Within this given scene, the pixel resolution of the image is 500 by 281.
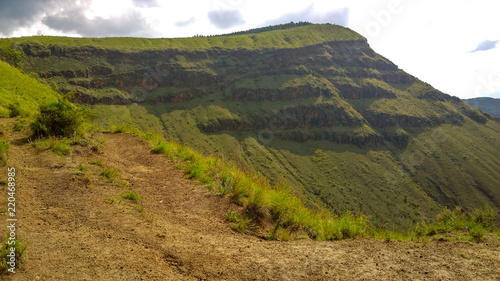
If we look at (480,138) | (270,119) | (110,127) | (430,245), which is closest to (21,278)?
(430,245)

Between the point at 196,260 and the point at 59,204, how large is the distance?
3.25 m

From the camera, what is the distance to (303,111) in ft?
373

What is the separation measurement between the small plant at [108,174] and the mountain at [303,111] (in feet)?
215

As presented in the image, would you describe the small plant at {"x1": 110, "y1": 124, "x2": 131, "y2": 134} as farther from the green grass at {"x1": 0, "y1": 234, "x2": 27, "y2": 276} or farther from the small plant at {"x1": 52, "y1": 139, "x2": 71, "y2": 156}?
the green grass at {"x1": 0, "y1": 234, "x2": 27, "y2": 276}

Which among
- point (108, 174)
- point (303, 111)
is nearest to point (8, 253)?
point (108, 174)

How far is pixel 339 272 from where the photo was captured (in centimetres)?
378

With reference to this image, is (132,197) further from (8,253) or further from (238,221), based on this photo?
(8,253)

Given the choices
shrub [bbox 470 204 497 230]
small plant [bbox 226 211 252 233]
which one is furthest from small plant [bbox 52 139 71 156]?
shrub [bbox 470 204 497 230]

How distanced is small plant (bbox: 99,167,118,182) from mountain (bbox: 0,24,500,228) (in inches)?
2576

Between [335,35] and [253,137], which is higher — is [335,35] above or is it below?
above

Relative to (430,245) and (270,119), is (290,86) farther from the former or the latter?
(430,245)

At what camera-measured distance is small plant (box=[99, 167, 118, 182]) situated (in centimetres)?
681

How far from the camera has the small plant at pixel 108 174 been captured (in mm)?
6809

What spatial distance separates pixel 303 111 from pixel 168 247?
370ft
